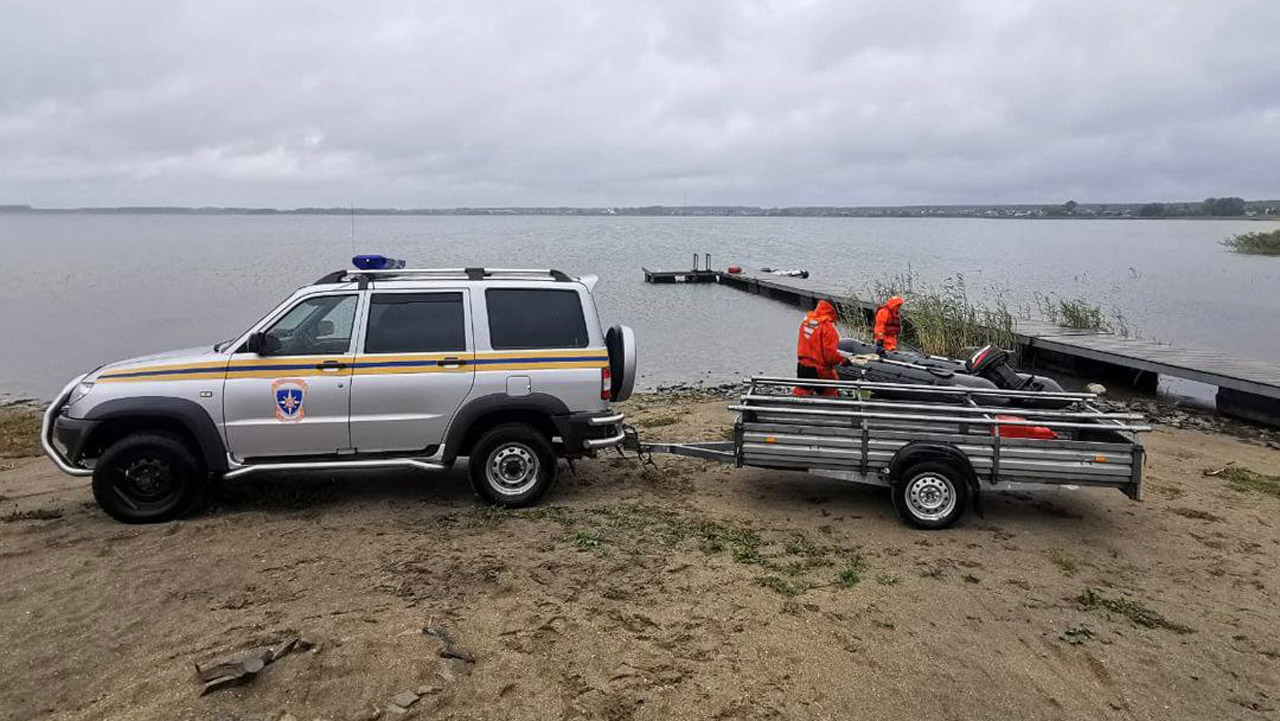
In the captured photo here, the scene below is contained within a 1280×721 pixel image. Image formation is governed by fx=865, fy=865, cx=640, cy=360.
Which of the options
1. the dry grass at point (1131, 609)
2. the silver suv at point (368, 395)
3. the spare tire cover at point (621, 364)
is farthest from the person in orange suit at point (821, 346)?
the dry grass at point (1131, 609)

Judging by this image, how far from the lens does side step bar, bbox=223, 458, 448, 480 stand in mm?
7059

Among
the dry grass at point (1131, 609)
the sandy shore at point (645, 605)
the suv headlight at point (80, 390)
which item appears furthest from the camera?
the suv headlight at point (80, 390)

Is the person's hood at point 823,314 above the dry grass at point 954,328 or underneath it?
above

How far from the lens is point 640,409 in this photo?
14406mm

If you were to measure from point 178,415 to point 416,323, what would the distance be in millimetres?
1988

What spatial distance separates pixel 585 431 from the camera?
7445mm

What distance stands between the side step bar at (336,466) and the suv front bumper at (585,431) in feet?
3.49

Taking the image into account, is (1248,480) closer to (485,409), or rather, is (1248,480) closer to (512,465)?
(512,465)

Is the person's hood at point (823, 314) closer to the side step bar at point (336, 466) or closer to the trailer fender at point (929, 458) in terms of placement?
the trailer fender at point (929, 458)

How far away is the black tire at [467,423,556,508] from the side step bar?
35cm

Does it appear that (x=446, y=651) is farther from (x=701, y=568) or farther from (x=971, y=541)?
(x=971, y=541)

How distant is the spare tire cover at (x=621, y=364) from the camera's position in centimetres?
770

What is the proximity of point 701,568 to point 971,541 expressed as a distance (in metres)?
2.34

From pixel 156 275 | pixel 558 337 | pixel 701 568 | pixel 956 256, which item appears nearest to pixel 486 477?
pixel 558 337
